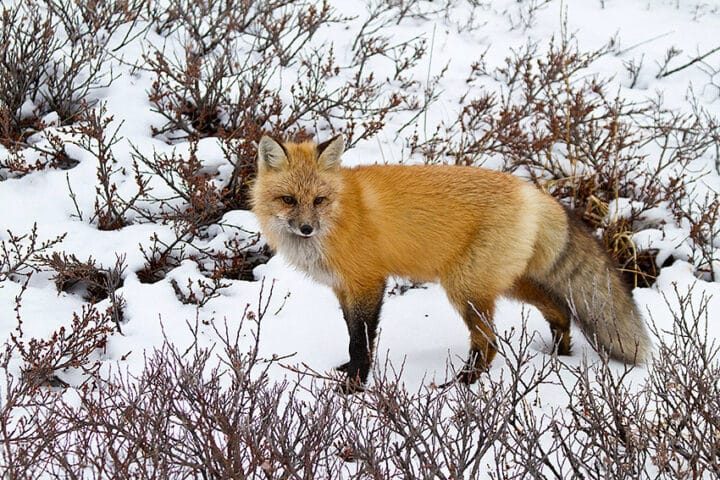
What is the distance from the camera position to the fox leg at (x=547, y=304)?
404 cm

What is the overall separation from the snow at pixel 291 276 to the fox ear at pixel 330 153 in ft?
2.69

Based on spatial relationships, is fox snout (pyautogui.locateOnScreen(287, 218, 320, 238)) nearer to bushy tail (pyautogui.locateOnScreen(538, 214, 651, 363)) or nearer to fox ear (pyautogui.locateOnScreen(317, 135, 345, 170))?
fox ear (pyautogui.locateOnScreen(317, 135, 345, 170))

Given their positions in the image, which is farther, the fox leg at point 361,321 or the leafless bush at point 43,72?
the leafless bush at point 43,72

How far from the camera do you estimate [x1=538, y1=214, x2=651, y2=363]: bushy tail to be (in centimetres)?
374

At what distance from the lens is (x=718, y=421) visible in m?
2.30

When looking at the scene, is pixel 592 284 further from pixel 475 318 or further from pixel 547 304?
pixel 475 318

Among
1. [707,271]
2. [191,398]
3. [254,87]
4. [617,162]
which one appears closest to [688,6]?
[617,162]

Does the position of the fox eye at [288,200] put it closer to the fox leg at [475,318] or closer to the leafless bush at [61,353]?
the fox leg at [475,318]

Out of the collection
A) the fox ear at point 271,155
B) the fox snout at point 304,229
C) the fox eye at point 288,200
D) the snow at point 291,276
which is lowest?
the snow at point 291,276

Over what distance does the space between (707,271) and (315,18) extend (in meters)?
4.47

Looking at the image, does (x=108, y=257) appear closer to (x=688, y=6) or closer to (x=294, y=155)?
(x=294, y=155)

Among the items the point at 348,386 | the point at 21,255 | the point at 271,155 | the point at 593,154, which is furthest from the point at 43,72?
the point at 593,154

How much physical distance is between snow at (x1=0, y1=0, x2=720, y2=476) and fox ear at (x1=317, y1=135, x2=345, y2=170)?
2.69ft

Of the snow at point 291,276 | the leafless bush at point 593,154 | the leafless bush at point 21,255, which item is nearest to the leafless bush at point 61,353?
the snow at point 291,276
